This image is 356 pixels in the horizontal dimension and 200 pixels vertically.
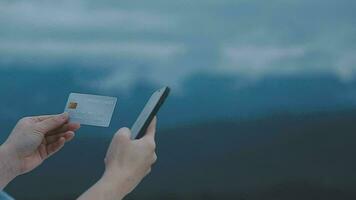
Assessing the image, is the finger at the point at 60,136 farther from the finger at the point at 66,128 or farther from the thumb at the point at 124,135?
the thumb at the point at 124,135

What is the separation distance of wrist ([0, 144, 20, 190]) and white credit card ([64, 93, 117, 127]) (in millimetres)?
119

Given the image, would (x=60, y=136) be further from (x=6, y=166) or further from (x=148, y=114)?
(x=148, y=114)

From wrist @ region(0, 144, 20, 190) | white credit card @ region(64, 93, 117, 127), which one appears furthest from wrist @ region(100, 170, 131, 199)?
wrist @ region(0, 144, 20, 190)

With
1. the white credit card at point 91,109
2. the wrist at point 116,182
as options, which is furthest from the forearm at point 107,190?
the white credit card at point 91,109

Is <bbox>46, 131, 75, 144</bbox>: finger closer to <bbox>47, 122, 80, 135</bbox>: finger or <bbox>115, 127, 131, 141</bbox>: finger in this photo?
<bbox>47, 122, 80, 135</bbox>: finger

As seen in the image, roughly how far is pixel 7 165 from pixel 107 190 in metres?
0.26

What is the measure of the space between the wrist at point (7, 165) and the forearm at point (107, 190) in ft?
0.79

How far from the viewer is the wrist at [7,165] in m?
0.88

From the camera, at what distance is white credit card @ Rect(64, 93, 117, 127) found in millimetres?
824

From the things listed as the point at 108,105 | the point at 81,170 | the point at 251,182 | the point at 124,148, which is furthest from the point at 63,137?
the point at 251,182

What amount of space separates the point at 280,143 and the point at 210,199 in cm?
27

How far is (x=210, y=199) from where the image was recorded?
1.65m

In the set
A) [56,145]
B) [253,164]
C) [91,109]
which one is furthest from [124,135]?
[253,164]

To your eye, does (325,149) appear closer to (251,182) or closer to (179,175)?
A: (251,182)
